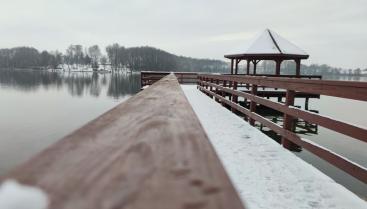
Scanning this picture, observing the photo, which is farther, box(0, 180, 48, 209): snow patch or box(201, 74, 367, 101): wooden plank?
box(201, 74, 367, 101): wooden plank

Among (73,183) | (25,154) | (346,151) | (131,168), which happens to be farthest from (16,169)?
(25,154)

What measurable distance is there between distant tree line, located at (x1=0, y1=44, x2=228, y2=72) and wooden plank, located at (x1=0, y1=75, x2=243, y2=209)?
421 ft

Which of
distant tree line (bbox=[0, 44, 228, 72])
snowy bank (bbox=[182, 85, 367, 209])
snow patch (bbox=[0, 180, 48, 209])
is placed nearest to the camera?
snow patch (bbox=[0, 180, 48, 209])

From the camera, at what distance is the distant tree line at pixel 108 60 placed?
143 m

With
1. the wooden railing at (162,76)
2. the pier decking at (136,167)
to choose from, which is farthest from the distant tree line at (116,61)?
the pier decking at (136,167)

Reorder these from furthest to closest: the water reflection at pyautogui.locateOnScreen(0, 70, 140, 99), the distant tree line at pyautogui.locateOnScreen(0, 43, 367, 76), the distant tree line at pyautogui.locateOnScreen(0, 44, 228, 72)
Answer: the distant tree line at pyautogui.locateOnScreen(0, 44, 228, 72) < the distant tree line at pyautogui.locateOnScreen(0, 43, 367, 76) < the water reflection at pyautogui.locateOnScreen(0, 70, 140, 99)

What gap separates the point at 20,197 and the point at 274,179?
2965 mm

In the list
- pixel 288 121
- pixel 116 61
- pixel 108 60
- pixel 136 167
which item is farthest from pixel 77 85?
pixel 108 60

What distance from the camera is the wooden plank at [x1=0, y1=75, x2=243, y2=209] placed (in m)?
0.55

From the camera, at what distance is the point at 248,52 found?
2138 cm

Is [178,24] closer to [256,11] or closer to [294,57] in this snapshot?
[256,11]

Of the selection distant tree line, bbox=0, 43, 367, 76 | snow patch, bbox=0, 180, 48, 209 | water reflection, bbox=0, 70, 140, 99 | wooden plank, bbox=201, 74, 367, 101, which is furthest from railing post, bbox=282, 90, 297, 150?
distant tree line, bbox=0, 43, 367, 76

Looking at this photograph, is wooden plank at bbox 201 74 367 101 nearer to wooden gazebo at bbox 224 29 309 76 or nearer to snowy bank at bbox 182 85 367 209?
snowy bank at bbox 182 85 367 209

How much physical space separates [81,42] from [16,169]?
8090 inches
